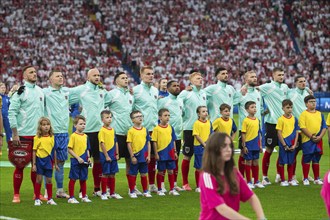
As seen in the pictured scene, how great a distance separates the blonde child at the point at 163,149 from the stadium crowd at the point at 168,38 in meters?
25.7

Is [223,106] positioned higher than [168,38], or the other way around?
[168,38]

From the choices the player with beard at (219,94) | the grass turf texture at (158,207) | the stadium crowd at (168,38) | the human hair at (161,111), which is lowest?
the grass turf texture at (158,207)

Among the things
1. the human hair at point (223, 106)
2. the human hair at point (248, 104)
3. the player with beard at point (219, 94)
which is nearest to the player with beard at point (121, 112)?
the human hair at point (223, 106)

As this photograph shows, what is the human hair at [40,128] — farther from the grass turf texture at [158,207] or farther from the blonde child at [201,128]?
the blonde child at [201,128]

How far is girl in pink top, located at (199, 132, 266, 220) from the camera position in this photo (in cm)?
695

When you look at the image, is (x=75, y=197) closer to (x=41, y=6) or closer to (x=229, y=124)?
(x=229, y=124)

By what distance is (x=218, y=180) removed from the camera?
6973 millimetres

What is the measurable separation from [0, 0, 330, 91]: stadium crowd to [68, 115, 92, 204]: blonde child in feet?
87.0

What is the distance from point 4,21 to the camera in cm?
4472

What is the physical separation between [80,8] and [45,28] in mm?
3205

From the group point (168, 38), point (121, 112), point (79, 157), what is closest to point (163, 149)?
point (121, 112)

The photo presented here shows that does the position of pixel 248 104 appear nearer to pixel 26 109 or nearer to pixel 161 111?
pixel 161 111

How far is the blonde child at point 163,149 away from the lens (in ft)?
49.4

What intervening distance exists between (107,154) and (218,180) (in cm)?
753
